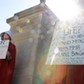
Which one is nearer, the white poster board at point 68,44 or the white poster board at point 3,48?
the white poster board at point 68,44

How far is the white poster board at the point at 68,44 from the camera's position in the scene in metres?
3.09

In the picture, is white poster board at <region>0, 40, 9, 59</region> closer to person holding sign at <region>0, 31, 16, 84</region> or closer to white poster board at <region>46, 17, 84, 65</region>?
person holding sign at <region>0, 31, 16, 84</region>

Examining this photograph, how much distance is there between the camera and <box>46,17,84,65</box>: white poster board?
3.09 metres

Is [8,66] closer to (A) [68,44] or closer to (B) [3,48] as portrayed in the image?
(B) [3,48]

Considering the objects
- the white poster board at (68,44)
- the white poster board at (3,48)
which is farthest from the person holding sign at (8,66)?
the white poster board at (68,44)

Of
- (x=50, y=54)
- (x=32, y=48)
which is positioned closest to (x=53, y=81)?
(x=50, y=54)

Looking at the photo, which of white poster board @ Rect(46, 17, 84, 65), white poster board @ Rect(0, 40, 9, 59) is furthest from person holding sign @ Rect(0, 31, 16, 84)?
white poster board @ Rect(46, 17, 84, 65)

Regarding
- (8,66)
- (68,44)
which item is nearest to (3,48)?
(8,66)

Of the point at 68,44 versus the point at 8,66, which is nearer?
the point at 68,44

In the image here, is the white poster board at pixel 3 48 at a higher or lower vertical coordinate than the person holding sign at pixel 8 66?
higher

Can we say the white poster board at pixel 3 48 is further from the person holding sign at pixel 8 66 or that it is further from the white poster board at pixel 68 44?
the white poster board at pixel 68 44

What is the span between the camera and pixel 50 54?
3.40 meters

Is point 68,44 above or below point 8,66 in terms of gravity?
above

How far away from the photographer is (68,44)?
328cm
